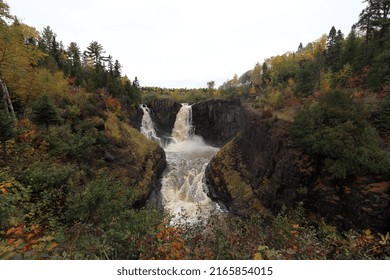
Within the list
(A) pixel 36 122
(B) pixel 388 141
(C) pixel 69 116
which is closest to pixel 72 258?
(A) pixel 36 122

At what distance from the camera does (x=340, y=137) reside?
42.2ft

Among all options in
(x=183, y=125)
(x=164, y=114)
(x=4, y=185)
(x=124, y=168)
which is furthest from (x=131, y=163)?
(x=164, y=114)

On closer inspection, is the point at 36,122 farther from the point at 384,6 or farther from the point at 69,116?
the point at 384,6

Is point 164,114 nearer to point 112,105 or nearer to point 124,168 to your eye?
point 112,105

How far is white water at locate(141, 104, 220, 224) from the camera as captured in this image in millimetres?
18967

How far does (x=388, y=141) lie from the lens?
1291 centimetres

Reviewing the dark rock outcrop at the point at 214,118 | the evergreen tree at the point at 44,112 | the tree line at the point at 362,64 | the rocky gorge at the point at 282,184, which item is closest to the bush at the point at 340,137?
the rocky gorge at the point at 282,184

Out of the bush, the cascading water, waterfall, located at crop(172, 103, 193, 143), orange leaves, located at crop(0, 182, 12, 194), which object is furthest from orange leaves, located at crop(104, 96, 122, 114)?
the bush

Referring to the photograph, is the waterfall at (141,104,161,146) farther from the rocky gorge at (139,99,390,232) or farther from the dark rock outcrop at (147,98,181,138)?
the rocky gorge at (139,99,390,232)

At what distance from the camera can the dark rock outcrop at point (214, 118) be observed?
43375mm

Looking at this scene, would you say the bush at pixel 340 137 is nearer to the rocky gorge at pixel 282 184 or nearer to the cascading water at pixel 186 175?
the rocky gorge at pixel 282 184

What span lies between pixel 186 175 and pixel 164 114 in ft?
74.7

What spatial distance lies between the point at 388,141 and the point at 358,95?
233 inches

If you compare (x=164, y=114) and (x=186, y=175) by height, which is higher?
(x=164, y=114)
